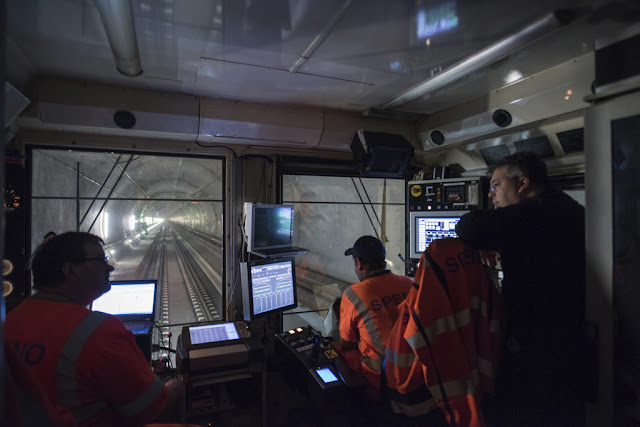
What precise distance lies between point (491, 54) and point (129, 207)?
18.0 m

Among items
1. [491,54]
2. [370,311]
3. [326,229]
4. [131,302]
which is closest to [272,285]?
[131,302]

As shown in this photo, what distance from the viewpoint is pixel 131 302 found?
264 centimetres

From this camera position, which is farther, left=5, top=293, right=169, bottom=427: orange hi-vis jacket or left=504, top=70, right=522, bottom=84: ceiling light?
left=504, top=70, right=522, bottom=84: ceiling light

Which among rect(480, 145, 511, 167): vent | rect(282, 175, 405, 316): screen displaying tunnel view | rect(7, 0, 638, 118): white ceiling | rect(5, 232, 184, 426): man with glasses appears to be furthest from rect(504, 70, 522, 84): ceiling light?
rect(282, 175, 405, 316): screen displaying tunnel view

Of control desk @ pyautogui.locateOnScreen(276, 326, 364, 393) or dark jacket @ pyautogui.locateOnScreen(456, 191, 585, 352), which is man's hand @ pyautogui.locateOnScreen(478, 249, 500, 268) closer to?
dark jacket @ pyautogui.locateOnScreen(456, 191, 585, 352)

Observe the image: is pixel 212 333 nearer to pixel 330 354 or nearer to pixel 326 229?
pixel 330 354

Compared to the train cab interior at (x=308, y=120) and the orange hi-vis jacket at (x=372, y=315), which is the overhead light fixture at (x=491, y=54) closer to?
the train cab interior at (x=308, y=120)

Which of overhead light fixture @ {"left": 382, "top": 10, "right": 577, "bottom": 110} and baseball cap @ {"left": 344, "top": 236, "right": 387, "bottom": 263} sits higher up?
overhead light fixture @ {"left": 382, "top": 10, "right": 577, "bottom": 110}

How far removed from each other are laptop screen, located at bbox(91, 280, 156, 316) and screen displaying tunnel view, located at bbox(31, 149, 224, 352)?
804 mm

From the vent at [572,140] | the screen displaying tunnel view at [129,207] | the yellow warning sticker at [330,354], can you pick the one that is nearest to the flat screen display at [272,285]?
the screen displaying tunnel view at [129,207]

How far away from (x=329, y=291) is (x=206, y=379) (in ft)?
21.1

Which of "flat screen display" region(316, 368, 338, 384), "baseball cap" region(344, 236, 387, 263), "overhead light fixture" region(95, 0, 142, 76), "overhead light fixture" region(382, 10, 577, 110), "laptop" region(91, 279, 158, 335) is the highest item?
"overhead light fixture" region(382, 10, 577, 110)

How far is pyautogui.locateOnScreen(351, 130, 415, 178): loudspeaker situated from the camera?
10.6ft

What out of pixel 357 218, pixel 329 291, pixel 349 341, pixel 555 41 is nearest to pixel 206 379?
pixel 349 341
